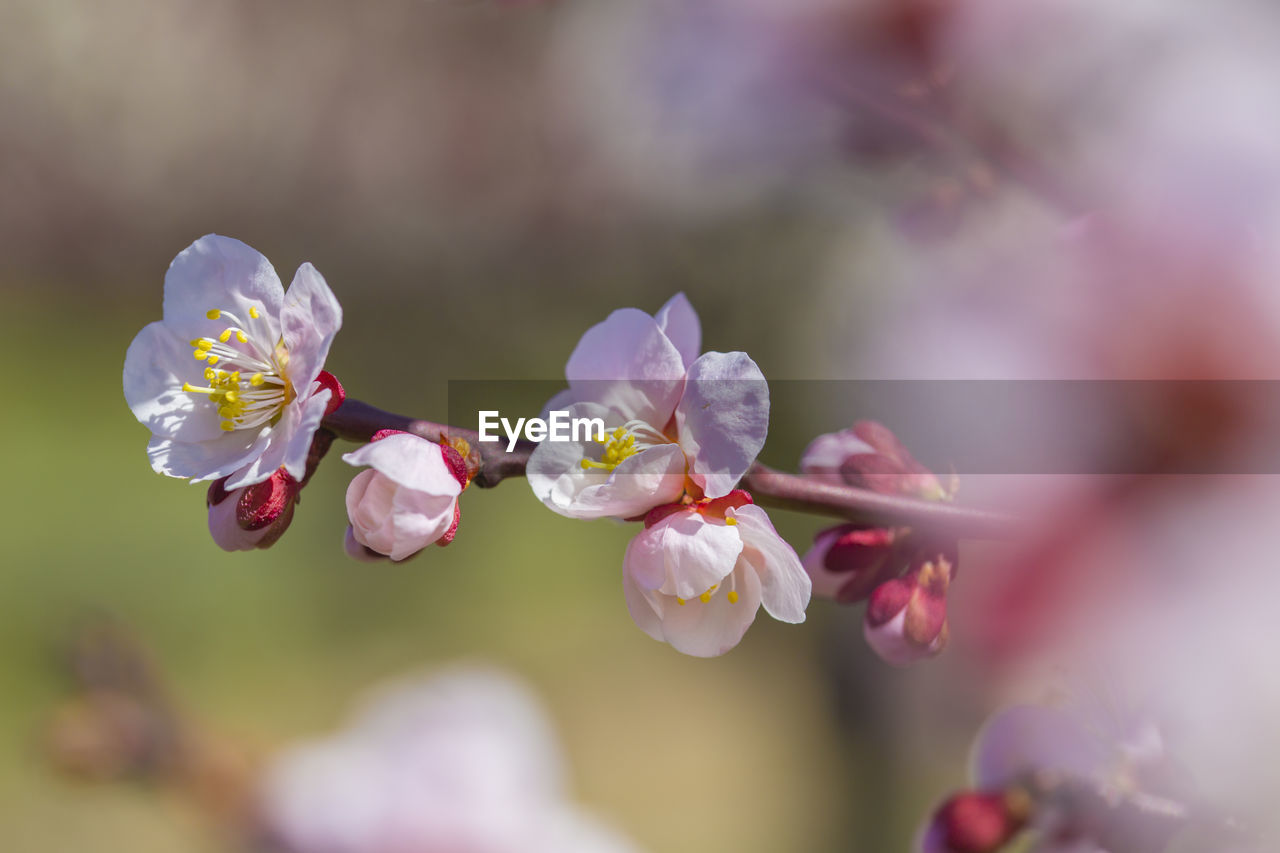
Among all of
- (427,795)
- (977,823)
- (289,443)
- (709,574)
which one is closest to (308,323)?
(289,443)

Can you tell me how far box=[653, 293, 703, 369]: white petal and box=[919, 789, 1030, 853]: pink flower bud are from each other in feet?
0.68

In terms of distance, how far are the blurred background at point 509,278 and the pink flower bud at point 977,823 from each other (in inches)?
4.2

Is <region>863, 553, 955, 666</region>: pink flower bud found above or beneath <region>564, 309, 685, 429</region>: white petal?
beneath

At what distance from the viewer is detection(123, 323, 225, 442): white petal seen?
12.3 inches

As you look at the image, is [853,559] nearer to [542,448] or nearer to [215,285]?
[542,448]

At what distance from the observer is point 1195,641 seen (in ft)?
0.78

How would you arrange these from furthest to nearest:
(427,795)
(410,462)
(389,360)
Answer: (389,360)
(427,795)
(410,462)

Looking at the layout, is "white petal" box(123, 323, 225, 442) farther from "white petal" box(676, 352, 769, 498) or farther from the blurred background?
the blurred background

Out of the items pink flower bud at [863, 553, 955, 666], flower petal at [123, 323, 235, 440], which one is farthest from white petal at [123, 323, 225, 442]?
pink flower bud at [863, 553, 955, 666]

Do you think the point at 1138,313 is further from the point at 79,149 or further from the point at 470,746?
the point at 79,149

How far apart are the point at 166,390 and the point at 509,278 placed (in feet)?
5.20

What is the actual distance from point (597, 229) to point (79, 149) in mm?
1102

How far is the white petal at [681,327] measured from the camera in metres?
0.30

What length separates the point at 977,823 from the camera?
0.34 meters
